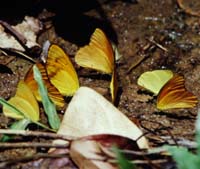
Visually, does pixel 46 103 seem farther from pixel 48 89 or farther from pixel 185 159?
pixel 185 159

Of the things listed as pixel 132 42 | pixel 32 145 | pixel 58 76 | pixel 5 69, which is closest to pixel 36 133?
pixel 32 145

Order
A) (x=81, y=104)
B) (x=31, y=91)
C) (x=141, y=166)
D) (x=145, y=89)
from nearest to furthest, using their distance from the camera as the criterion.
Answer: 1. (x=141, y=166)
2. (x=81, y=104)
3. (x=31, y=91)
4. (x=145, y=89)

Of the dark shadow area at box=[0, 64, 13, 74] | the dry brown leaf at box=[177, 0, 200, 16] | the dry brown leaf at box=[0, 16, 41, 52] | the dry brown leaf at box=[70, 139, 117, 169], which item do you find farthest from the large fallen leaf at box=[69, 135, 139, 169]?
the dry brown leaf at box=[177, 0, 200, 16]

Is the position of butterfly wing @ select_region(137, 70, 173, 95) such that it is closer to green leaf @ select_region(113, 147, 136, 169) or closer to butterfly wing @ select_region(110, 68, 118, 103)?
butterfly wing @ select_region(110, 68, 118, 103)

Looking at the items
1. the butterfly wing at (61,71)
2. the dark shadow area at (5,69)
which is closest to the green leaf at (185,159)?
the butterfly wing at (61,71)

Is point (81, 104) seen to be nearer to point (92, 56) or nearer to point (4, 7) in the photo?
point (92, 56)

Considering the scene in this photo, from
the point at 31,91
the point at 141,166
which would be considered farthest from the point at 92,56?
the point at 141,166

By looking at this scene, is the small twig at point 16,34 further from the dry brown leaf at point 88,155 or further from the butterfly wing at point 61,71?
the dry brown leaf at point 88,155
